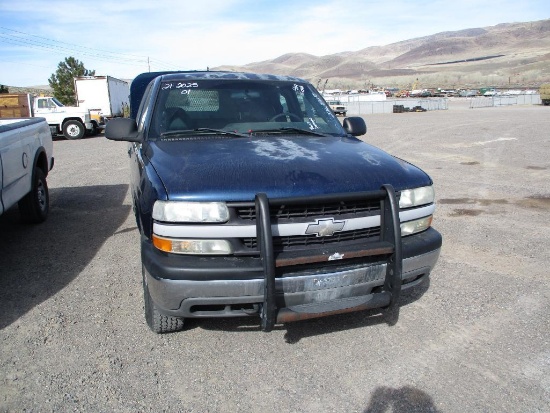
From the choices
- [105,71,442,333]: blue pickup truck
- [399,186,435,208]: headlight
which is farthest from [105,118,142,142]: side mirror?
[399,186,435,208]: headlight

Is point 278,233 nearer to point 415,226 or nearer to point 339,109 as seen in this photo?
point 415,226

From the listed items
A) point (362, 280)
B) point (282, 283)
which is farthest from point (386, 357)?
point (282, 283)

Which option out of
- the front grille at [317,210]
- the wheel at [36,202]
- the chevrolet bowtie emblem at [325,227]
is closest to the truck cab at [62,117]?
the wheel at [36,202]

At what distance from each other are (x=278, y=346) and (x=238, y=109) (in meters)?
2.15

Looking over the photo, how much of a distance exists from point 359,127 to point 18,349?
11.0ft

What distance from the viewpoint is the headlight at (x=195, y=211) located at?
106 inches

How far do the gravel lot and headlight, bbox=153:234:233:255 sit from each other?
30.4 inches

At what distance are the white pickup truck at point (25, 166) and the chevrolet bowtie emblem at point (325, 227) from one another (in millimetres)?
3474

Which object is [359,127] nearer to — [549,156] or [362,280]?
[362,280]

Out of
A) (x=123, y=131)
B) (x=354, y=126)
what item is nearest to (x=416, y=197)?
(x=354, y=126)

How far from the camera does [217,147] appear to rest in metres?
3.50

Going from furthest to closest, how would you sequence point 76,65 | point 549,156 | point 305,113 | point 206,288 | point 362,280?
point 76,65 → point 549,156 → point 305,113 → point 362,280 → point 206,288

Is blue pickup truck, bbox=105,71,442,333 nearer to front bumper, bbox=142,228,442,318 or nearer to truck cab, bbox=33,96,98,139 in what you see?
front bumper, bbox=142,228,442,318

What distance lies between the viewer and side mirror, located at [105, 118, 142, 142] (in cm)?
399
